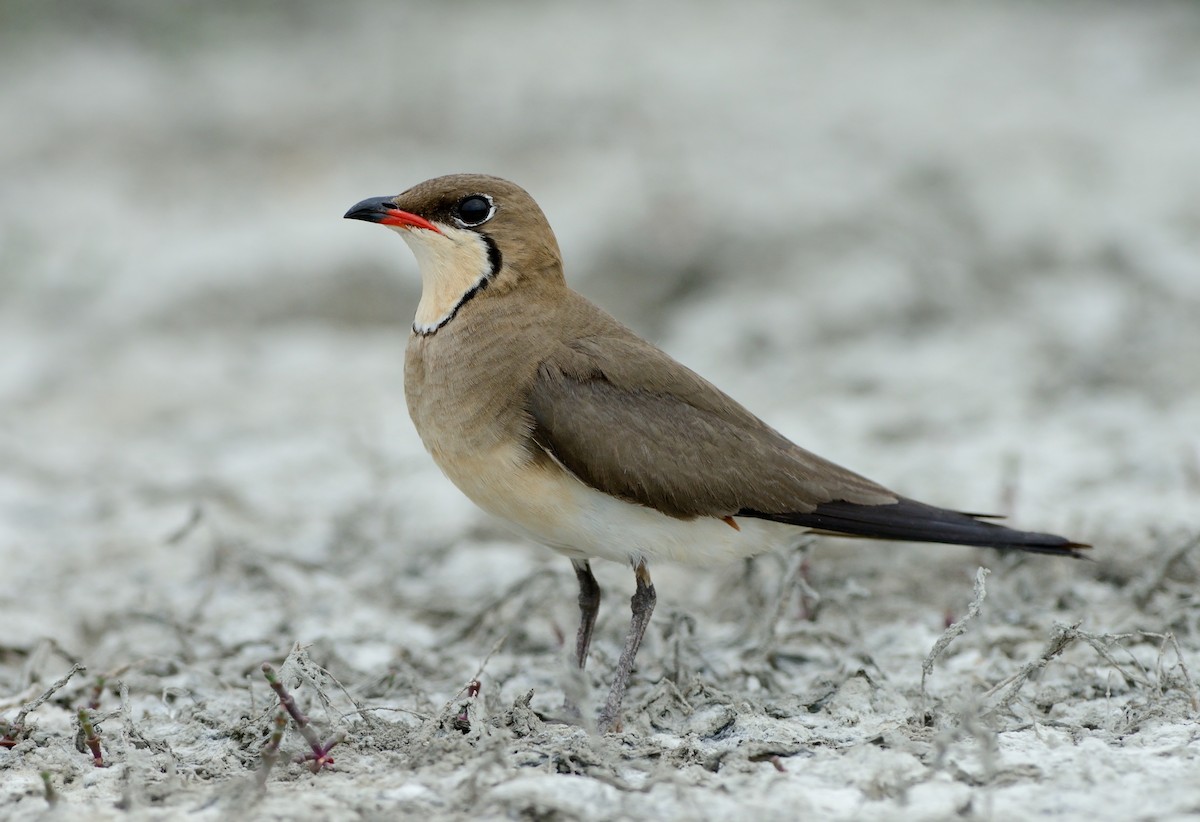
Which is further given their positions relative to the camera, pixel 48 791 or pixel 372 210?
pixel 372 210

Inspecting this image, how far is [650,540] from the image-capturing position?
3.85m

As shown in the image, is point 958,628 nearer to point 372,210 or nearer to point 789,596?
point 789,596

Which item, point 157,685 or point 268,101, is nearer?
point 157,685

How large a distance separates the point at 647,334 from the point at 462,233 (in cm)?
342

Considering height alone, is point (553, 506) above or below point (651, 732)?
above

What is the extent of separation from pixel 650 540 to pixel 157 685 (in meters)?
1.61

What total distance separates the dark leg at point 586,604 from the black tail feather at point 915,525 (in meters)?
0.59

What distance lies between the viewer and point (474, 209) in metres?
4.18

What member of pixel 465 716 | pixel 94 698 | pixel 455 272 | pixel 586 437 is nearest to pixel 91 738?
pixel 94 698

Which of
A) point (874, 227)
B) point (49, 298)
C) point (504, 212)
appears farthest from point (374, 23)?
point (504, 212)

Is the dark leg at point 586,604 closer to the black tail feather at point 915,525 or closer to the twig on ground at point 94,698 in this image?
the black tail feather at point 915,525

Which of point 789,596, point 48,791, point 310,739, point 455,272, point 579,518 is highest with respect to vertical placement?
point 455,272

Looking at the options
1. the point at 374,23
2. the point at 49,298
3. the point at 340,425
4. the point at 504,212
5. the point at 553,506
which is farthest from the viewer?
the point at 374,23

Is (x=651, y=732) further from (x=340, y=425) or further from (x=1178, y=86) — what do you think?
(x=1178, y=86)
